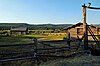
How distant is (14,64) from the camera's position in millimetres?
11805

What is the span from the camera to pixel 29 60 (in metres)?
12.5

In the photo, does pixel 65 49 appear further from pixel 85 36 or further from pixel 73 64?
pixel 73 64

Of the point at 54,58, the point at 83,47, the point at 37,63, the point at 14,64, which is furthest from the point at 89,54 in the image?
the point at 14,64

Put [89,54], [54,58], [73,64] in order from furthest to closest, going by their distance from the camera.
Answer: [89,54] → [54,58] → [73,64]

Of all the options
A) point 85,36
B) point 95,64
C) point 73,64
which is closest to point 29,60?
point 73,64

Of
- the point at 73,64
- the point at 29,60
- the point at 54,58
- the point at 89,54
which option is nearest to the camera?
the point at 73,64

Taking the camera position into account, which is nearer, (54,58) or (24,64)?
Answer: (24,64)

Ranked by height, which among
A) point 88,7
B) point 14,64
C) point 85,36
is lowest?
point 14,64

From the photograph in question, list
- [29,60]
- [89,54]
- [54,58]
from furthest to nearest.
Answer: [89,54] < [54,58] < [29,60]

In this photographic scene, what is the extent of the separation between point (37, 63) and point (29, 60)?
644 millimetres

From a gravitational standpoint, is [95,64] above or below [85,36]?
below

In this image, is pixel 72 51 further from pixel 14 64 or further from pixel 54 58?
pixel 14 64

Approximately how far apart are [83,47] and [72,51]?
2.68 feet

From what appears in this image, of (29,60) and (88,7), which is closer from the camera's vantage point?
(29,60)
